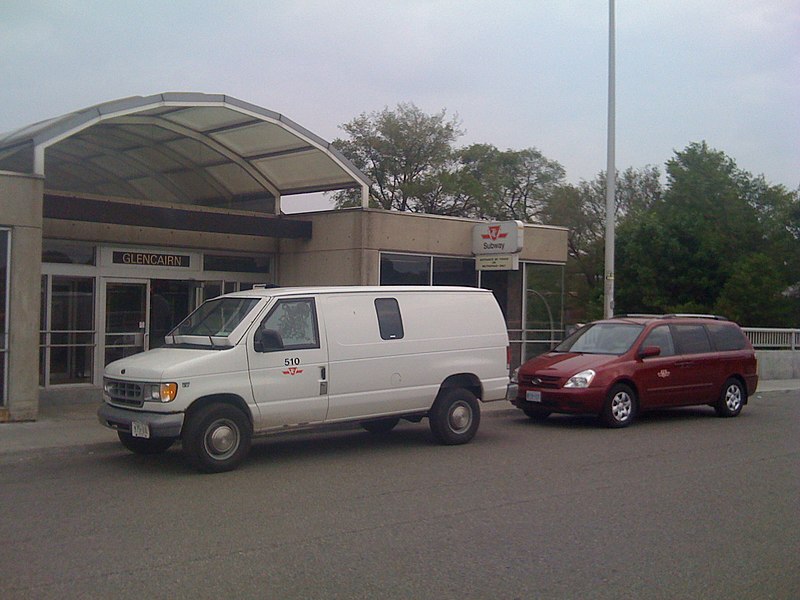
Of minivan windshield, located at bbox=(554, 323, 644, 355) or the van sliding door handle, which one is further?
minivan windshield, located at bbox=(554, 323, 644, 355)

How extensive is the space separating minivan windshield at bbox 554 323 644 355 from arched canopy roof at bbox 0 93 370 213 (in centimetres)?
522

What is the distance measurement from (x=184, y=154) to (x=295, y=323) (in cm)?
792

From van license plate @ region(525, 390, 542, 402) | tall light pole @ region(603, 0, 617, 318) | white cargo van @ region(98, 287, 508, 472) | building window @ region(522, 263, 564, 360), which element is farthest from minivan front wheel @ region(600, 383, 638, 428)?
building window @ region(522, 263, 564, 360)

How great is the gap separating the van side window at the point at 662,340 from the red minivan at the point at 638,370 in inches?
0.7

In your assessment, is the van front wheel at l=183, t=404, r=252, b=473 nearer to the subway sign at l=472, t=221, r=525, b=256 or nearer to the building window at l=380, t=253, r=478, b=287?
the building window at l=380, t=253, r=478, b=287

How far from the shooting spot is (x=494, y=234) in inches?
712

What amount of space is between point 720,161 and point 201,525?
43.8 metres

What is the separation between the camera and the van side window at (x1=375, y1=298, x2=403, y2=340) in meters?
11.2

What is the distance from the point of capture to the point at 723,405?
1507 cm

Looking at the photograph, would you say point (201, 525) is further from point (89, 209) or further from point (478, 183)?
point (478, 183)

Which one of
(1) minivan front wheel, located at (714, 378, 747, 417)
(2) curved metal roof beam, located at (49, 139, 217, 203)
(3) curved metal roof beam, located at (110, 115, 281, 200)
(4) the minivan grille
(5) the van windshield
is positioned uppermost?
(3) curved metal roof beam, located at (110, 115, 281, 200)

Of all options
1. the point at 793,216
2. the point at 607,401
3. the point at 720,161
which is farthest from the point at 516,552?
the point at 720,161

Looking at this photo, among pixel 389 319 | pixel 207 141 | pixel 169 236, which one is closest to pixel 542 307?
pixel 207 141

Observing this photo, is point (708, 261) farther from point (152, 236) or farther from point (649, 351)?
point (152, 236)
